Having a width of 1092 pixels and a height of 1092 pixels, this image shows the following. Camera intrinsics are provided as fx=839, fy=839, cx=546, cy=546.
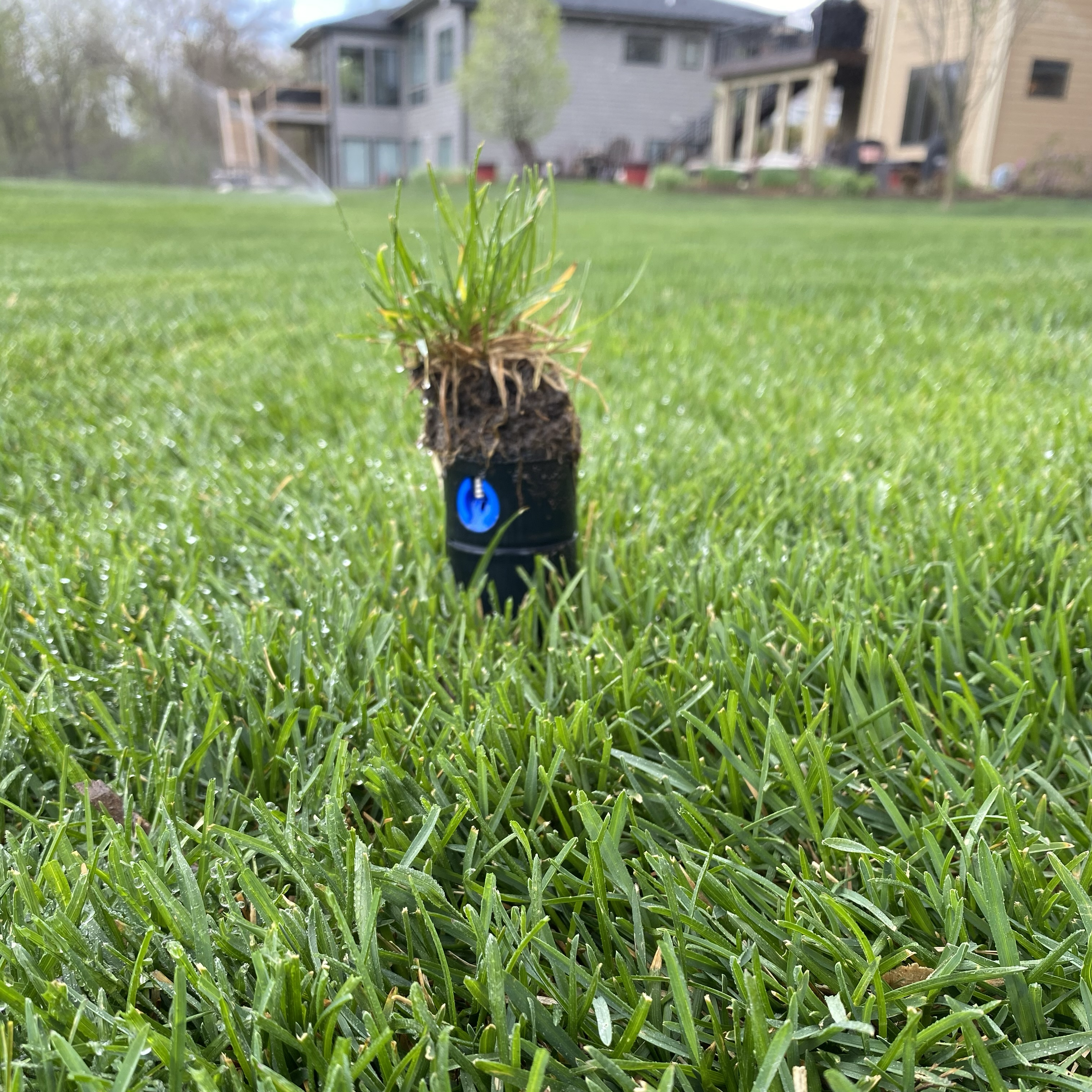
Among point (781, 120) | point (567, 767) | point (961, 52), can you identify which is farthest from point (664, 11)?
point (567, 767)

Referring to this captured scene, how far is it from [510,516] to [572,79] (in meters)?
33.3

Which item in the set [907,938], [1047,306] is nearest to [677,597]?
[907,938]

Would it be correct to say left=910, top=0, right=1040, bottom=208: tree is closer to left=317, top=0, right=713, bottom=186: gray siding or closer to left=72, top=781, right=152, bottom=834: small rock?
left=317, top=0, right=713, bottom=186: gray siding

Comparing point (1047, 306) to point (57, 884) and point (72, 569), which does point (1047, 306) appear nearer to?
point (72, 569)

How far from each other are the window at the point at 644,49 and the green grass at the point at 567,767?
3326cm

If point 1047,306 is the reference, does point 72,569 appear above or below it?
below

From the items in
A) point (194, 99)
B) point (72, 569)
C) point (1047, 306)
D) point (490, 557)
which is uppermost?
point (194, 99)

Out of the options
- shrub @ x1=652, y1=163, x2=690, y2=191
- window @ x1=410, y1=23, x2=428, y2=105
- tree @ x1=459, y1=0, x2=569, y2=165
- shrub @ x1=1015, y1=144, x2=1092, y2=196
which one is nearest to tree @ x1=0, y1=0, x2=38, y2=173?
tree @ x1=459, y1=0, x2=569, y2=165

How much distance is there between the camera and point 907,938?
84cm

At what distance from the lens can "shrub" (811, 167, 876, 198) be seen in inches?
790

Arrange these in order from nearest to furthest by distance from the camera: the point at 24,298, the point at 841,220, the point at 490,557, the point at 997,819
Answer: the point at 997,819 → the point at 490,557 → the point at 24,298 → the point at 841,220

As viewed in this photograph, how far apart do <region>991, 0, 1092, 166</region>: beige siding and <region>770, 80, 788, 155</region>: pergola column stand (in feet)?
22.6

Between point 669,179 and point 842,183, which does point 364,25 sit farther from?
point 842,183

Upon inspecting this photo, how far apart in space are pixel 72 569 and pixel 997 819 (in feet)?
5.16
